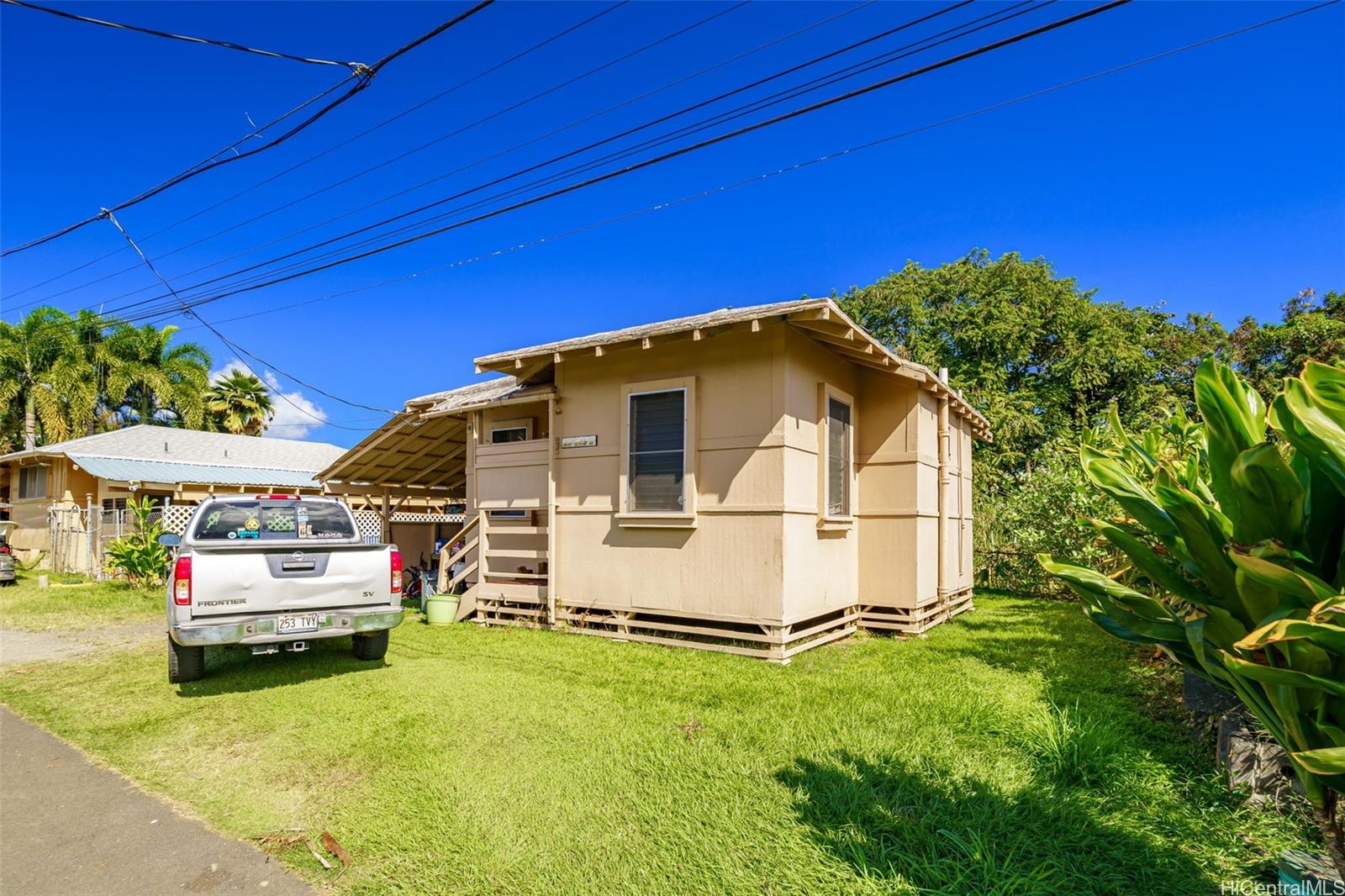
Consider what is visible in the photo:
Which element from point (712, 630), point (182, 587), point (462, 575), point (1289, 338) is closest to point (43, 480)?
point (462, 575)

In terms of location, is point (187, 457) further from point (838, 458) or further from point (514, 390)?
point (838, 458)

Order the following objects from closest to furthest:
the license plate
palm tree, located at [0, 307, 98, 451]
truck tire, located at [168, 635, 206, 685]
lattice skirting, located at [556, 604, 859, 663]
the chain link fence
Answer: the license plate, truck tire, located at [168, 635, 206, 685], lattice skirting, located at [556, 604, 859, 663], the chain link fence, palm tree, located at [0, 307, 98, 451]

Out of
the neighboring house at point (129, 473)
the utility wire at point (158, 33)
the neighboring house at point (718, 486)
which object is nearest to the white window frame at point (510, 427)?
the neighboring house at point (718, 486)

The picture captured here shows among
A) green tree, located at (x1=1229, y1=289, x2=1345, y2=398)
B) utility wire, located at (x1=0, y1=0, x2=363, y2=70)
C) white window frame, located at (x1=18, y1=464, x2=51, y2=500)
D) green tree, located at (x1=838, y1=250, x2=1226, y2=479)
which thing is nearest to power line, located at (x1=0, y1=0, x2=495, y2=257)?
utility wire, located at (x1=0, y1=0, x2=363, y2=70)

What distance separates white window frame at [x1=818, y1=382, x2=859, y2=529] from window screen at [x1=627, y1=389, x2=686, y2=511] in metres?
1.68

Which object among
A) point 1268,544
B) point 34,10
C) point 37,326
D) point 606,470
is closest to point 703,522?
point 606,470

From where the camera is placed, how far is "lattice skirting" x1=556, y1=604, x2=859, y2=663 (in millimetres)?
7590

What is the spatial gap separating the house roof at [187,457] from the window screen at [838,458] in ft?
58.0

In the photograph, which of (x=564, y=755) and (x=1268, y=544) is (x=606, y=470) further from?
(x=1268, y=544)

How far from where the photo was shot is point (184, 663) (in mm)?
6617

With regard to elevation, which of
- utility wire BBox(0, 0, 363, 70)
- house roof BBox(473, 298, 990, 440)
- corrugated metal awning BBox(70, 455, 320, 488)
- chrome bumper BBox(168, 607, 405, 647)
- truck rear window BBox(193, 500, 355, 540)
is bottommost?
chrome bumper BBox(168, 607, 405, 647)

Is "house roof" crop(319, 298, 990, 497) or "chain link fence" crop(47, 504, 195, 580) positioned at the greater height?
"house roof" crop(319, 298, 990, 497)

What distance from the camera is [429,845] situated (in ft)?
11.3

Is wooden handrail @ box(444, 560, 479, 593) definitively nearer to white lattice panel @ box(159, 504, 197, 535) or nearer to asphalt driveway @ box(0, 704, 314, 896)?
asphalt driveway @ box(0, 704, 314, 896)
